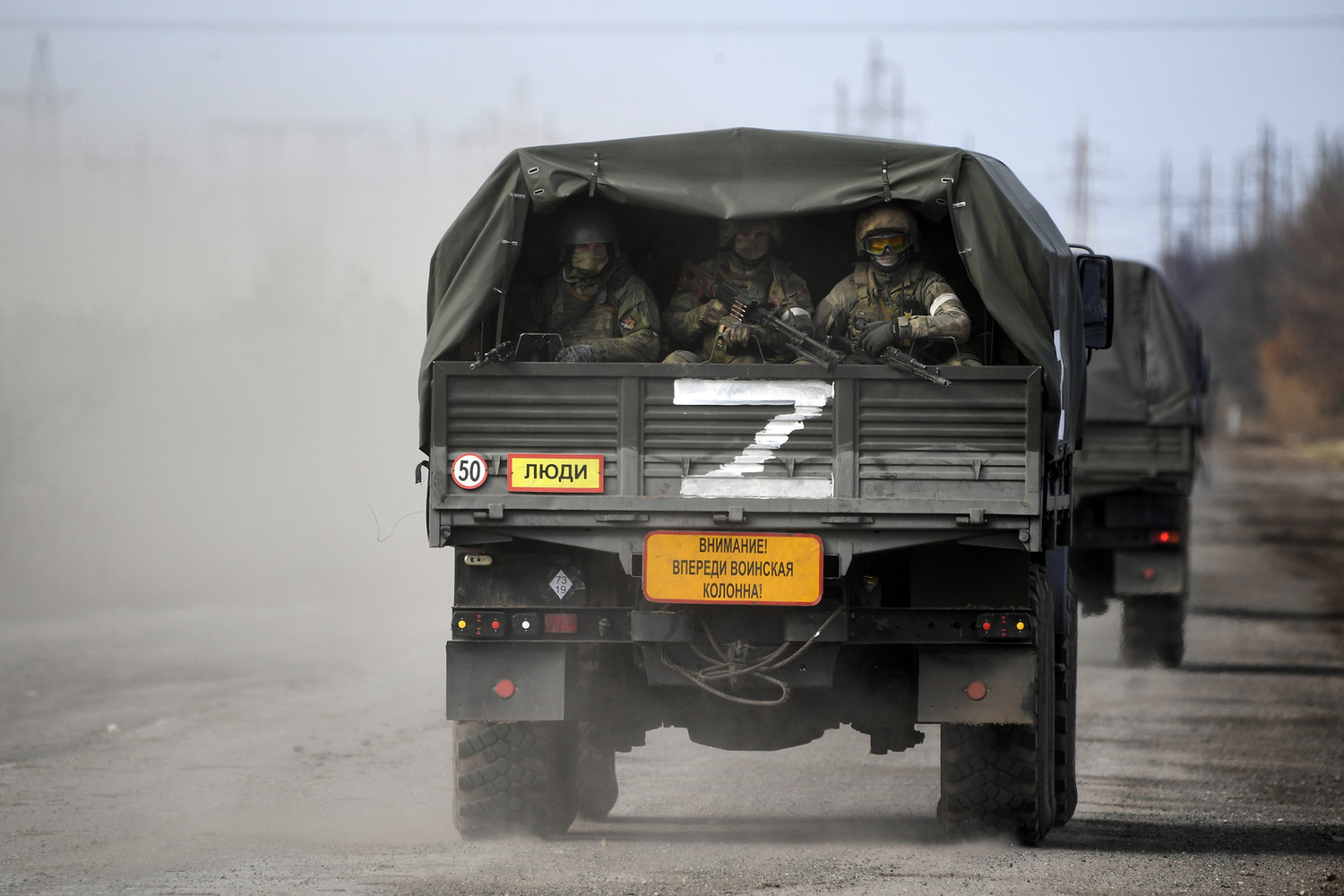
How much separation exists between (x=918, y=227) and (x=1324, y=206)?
212 feet

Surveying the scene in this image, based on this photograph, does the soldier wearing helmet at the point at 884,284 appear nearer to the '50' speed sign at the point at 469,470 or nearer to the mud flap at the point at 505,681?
the '50' speed sign at the point at 469,470

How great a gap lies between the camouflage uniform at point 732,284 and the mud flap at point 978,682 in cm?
141

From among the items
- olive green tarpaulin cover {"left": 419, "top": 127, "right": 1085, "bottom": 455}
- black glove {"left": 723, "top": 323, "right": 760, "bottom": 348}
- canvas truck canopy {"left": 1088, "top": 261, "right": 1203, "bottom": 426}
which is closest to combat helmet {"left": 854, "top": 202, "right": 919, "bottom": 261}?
olive green tarpaulin cover {"left": 419, "top": 127, "right": 1085, "bottom": 455}

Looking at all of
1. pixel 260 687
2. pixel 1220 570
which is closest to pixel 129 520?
pixel 260 687

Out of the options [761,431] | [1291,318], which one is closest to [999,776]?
[761,431]

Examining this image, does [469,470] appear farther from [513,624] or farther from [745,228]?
[745,228]

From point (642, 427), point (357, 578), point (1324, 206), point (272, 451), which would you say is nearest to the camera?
point (642, 427)

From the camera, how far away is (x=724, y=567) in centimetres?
653

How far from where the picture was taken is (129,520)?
21.8 meters

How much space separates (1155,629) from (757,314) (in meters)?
8.46

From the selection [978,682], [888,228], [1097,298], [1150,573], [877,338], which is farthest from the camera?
[1150,573]

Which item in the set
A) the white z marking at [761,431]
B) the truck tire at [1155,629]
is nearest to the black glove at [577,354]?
the white z marking at [761,431]

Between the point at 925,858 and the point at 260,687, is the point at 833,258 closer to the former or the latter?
the point at 925,858

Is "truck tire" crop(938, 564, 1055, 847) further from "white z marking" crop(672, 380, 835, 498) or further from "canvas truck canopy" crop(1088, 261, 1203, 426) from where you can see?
"canvas truck canopy" crop(1088, 261, 1203, 426)
